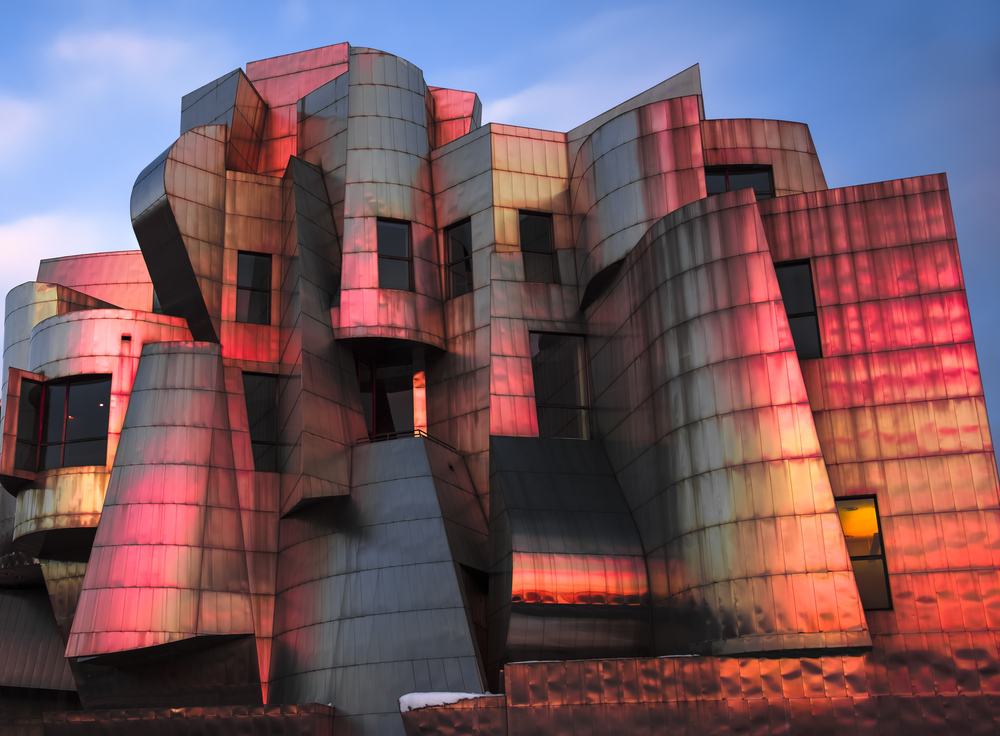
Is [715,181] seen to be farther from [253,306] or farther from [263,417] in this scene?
[263,417]

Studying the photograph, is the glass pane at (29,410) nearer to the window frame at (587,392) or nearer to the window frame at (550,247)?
the window frame at (587,392)

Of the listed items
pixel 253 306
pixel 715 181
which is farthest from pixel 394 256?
pixel 715 181

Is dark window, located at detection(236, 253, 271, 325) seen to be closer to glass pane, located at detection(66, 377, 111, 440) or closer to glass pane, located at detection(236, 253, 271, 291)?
glass pane, located at detection(236, 253, 271, 291)

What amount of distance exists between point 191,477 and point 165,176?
9.66 meters

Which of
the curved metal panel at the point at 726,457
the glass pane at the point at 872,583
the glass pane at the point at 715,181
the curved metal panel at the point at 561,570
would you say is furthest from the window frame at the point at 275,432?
the glass pane at the point at 872,583

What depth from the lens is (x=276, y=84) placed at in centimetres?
3988

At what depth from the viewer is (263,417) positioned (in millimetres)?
34156

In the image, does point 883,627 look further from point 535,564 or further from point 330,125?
point 330,125

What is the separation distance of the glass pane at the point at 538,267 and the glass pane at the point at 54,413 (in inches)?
594

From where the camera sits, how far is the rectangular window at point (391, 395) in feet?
115

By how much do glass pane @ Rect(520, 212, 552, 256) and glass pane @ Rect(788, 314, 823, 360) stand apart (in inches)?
418

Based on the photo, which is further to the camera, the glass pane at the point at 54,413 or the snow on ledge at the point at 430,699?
the glass pane at the point at 54,413

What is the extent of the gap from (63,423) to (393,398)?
10.3 metres

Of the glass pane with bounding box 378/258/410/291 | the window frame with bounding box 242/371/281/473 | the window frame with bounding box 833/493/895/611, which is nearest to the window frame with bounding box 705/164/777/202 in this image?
the glass pane with bounding box 378/258/410/291
